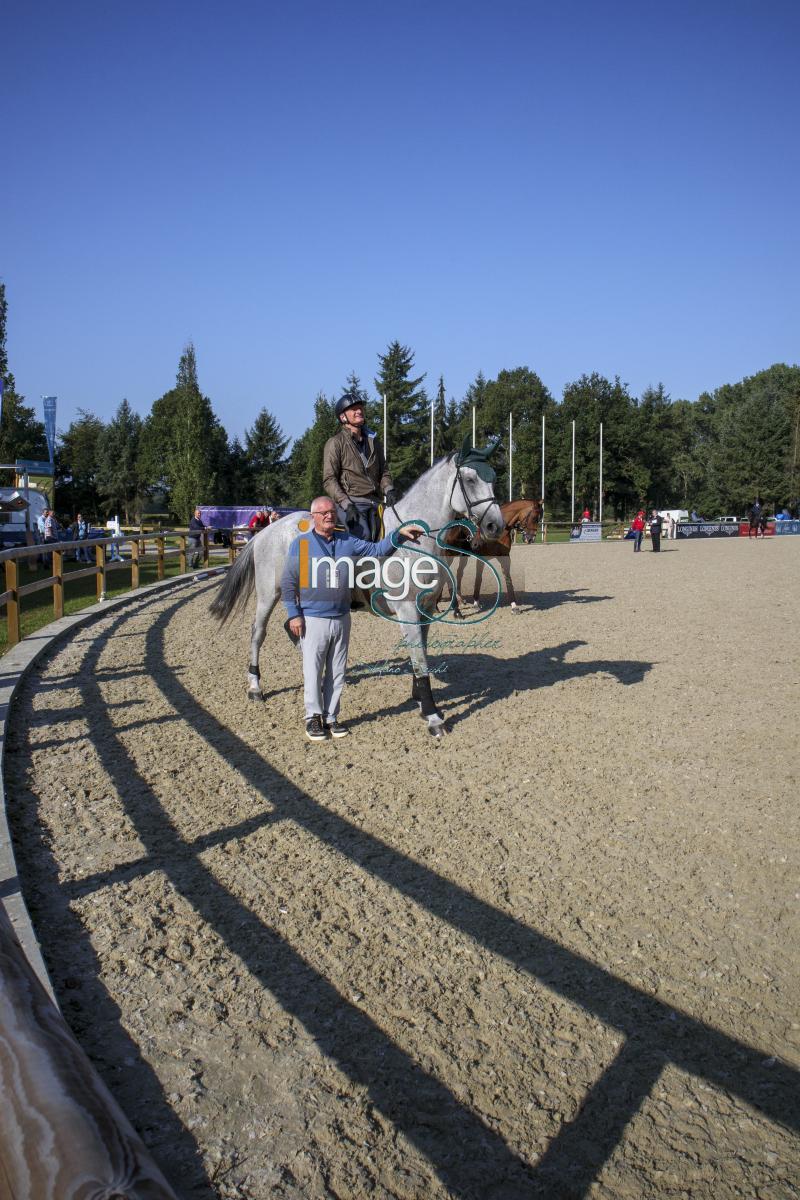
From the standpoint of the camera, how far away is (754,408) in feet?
267

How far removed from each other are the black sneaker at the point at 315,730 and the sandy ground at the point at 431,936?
94 mm

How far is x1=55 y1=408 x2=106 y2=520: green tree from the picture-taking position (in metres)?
72.6

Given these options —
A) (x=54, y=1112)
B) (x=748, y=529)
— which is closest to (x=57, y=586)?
(x=54, y=1112)

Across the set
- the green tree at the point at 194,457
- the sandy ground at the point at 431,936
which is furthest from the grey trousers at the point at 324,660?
the green tree at the point at 194,457

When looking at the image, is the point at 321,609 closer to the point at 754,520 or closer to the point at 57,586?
Result: the point at 57,586

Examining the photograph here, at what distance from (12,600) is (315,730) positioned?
4.52m

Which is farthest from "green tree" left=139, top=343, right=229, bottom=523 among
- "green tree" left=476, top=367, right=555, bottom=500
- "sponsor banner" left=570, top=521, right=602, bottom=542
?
"green tree" left=476, top=367, right=555, bottom=500

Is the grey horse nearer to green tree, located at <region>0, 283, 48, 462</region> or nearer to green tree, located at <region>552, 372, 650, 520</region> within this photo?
green tree, located at <region>0, 283, 48, 462</region>

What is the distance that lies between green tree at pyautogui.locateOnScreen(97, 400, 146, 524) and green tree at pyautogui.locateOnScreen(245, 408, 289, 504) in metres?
10.5

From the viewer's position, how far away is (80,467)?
256ft

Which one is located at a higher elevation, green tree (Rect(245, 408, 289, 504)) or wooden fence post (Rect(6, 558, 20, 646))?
green tree (Rect(245, 408, 289, 504))

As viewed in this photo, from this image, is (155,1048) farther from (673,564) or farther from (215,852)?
(673,564)

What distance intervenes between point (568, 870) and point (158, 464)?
265 ft

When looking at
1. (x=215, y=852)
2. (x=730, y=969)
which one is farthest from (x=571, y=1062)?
(x=215, y=852)
